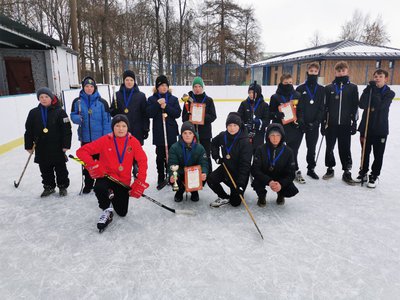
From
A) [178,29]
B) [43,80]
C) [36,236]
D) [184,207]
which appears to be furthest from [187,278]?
[178,29]

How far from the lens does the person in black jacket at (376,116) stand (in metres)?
3.44

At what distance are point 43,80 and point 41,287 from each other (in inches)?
502

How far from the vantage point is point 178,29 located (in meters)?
24.6

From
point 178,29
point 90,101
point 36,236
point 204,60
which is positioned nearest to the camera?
point 36,236

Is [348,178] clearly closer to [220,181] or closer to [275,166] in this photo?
[275,166]

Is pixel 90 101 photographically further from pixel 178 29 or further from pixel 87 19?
pixel 178 29

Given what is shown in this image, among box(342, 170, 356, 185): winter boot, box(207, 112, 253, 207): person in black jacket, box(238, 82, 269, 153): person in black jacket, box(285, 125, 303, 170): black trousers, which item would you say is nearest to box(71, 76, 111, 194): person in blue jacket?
box(207, 112, 253, 207): person in black jacket

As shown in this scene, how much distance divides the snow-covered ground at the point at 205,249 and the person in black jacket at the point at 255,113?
0.86m

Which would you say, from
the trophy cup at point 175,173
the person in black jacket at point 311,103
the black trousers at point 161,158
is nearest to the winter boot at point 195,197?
the trophy cup at point 175,173

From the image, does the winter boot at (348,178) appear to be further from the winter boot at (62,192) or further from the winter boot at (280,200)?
the winter boot at (62,192)

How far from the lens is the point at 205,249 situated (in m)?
2.31

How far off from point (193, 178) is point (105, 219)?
3.16ft

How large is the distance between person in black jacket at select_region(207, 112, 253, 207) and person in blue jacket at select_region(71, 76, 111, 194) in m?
1.42

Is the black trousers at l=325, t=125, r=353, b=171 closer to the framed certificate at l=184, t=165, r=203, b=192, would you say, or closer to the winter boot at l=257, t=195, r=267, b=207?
the winter boot at l=257, t=195, r=267, b=207
